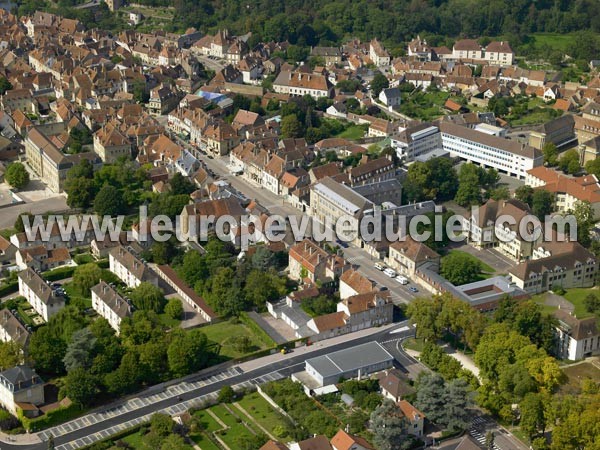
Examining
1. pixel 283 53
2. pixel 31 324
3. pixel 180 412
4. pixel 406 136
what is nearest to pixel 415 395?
pixel 180 412

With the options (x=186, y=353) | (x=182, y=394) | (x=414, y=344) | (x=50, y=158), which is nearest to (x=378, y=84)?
(x=50, y=158)

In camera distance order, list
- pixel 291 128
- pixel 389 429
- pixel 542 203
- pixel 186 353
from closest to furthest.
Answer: pixel 389 429 → pixel 186 353 → pixel 542 203 → pixel 291 128

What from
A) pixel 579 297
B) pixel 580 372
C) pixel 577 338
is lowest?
pixel 579 297

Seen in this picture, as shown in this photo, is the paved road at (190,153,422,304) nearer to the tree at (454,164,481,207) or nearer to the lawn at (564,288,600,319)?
the lawn at (564,288,600,319)

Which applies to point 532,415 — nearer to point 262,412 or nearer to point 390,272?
point 262,412

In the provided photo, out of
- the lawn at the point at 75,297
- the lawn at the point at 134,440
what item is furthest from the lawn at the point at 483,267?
the lawn at the point at 134,440

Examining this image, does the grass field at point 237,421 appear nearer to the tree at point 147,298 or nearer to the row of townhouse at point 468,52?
the tree at point 147,298
